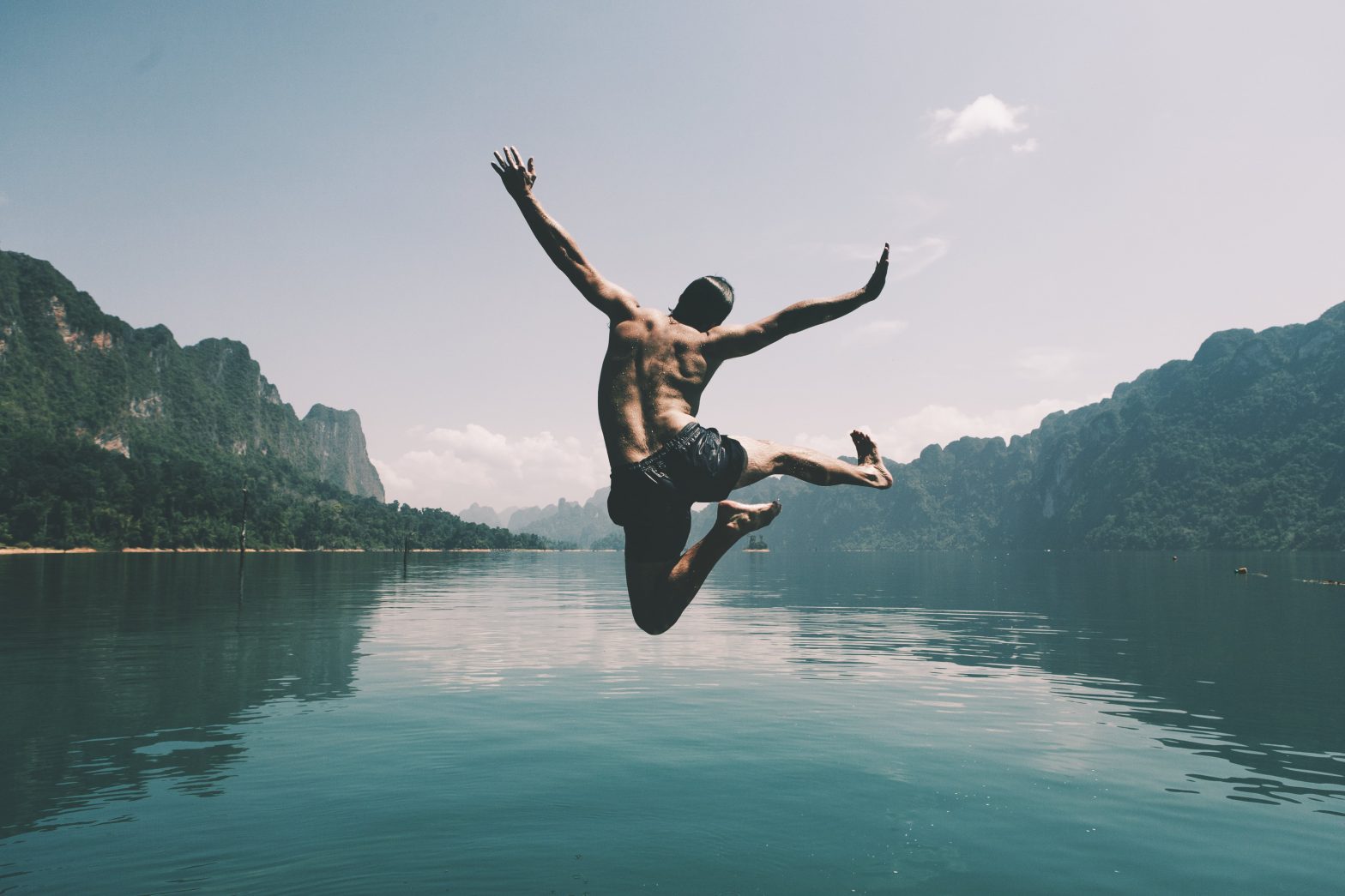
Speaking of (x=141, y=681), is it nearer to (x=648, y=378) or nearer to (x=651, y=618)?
(x=651, y=618)

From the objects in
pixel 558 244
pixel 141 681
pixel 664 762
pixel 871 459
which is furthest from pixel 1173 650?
pixel 141 681

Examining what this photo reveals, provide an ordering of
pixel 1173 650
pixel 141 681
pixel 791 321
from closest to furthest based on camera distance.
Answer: pixel 791 321, pixel 141 681, pixel 1173 650

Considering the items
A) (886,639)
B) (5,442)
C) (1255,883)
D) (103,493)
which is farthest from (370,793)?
(5,442)

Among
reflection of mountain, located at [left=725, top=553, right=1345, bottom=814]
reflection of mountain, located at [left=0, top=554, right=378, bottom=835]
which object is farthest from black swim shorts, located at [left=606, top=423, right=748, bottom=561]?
reflection of mountain, located at [left=725, top=553, right=1345, bottom=814]

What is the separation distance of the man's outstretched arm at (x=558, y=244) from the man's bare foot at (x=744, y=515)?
53.7 inches

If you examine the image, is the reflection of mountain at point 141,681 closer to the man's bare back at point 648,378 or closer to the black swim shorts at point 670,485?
the black swim shorts at point 670,485

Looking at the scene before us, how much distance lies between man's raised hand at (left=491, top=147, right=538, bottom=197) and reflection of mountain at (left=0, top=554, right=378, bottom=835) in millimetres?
14648

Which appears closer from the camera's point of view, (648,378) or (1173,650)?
(648,378)

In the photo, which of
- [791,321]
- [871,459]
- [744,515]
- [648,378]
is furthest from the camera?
[871,459]

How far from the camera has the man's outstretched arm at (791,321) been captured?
4809mm

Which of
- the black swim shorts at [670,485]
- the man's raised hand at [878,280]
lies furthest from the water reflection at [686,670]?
the man's raised hand at [878,280]

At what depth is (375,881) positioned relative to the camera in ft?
35.2

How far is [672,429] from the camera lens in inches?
196

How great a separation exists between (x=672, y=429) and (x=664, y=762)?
44.1ft
